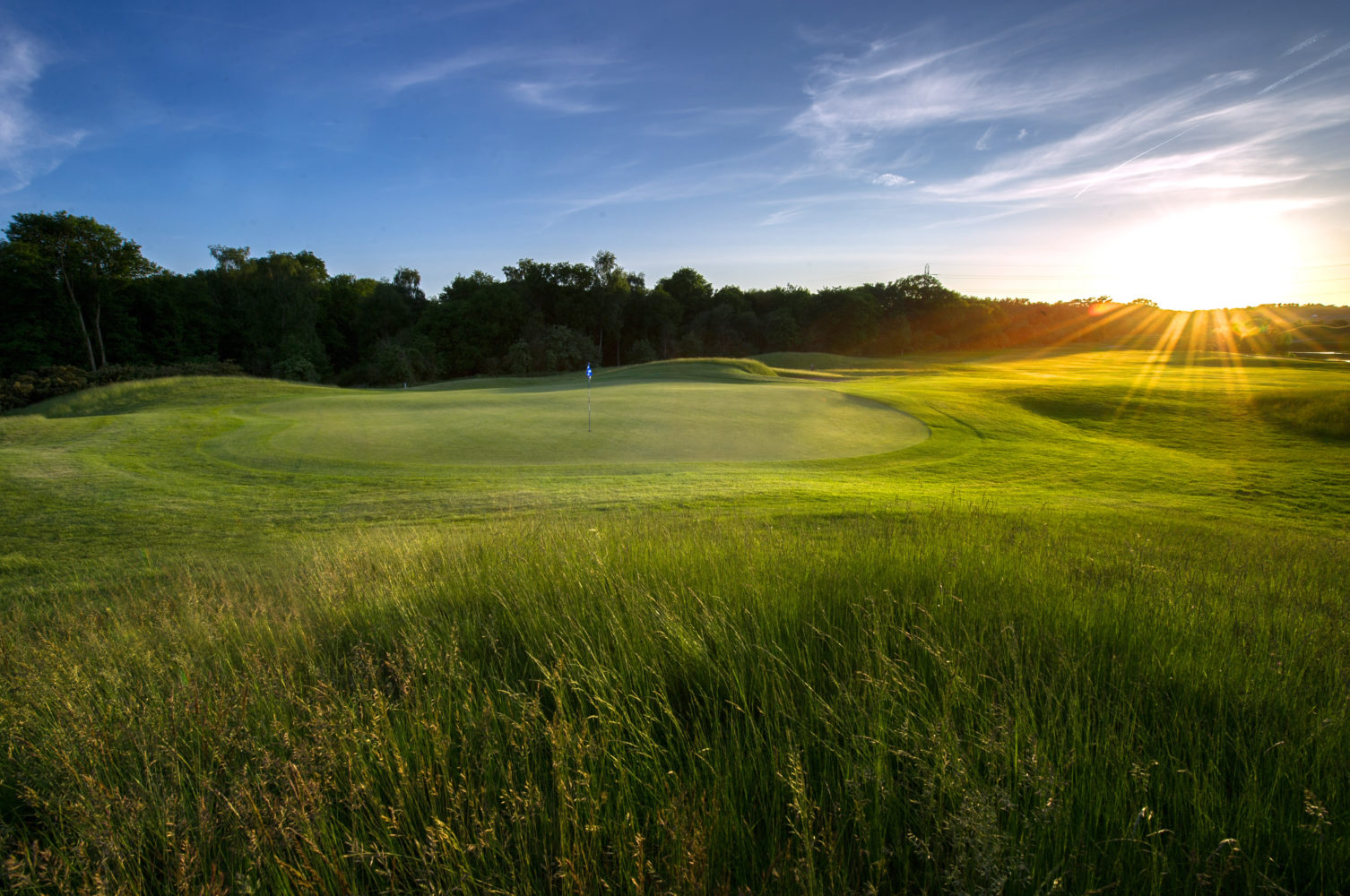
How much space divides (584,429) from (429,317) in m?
56.8

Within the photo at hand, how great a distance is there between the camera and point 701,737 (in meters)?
2.31

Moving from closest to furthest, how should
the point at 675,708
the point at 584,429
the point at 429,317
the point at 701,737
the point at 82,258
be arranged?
the point at 701,737 → the point at 675,708 → the point at 584,429 → the point at 82,258 → the point at 429,317

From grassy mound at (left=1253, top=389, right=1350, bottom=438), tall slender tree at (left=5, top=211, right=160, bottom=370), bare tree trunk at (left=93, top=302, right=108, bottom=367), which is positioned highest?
tall slender tree at (left=5, top=211, right=160, bottom=370)

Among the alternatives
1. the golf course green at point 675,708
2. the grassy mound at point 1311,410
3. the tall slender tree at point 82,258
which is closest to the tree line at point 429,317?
the tall slender tree at point 82,258

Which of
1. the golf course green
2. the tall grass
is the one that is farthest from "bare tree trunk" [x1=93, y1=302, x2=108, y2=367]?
the tall grass

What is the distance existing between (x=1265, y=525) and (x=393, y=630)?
36.0ft

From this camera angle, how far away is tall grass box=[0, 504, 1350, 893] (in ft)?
6.06

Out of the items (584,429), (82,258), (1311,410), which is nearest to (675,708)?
(584,429)

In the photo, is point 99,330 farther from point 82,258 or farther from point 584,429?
point 584,429

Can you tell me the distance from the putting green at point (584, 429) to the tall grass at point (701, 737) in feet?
28.6

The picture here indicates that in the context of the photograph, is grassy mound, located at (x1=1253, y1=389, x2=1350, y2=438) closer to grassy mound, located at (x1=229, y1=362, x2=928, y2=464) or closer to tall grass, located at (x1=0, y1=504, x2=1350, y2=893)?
grassy mound, located at (x1=229, y1=362, x2=928, y2=464)

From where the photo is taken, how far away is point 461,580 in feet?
13.5

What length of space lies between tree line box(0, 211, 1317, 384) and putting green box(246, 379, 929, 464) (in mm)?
41725

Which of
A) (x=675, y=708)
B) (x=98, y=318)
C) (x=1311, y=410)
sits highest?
(x=98, y=318)
